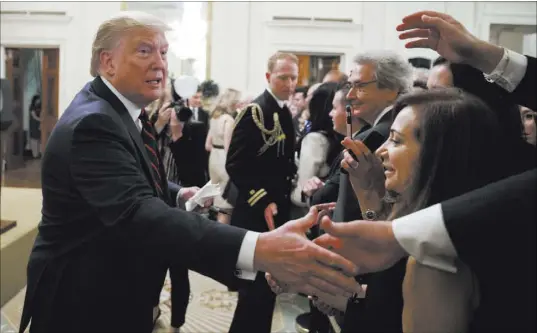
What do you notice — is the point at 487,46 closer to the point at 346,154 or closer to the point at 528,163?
the point at 528,163

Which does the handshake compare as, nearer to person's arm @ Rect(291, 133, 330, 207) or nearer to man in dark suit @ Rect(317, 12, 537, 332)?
man in dark suit @ Rect(317, 12, 537, 332)

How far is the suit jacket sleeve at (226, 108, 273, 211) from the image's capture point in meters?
3.09

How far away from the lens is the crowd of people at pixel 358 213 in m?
0.87

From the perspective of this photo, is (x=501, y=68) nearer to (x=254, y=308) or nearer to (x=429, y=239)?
(x=429, y=239)

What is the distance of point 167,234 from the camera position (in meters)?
1.33

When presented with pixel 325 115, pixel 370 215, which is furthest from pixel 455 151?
pixel 325 115

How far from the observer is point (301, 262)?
4.06 ft

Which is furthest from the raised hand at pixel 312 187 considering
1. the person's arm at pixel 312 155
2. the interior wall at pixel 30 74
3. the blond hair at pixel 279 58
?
the interior wall at pixel 30 74

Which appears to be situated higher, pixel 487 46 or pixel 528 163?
pixel 487 46

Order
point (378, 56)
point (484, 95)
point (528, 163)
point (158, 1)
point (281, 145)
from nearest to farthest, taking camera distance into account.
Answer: point (528, 163)
point (484, 95)
point (378, 56)
point (281, 145)
point (158, 1)

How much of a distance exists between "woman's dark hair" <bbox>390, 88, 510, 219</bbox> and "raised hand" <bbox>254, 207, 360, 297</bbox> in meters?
0.22

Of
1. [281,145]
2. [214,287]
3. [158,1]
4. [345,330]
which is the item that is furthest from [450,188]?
[158,1]

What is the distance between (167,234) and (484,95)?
784 millimetres

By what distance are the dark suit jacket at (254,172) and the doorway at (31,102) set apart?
6.05m
